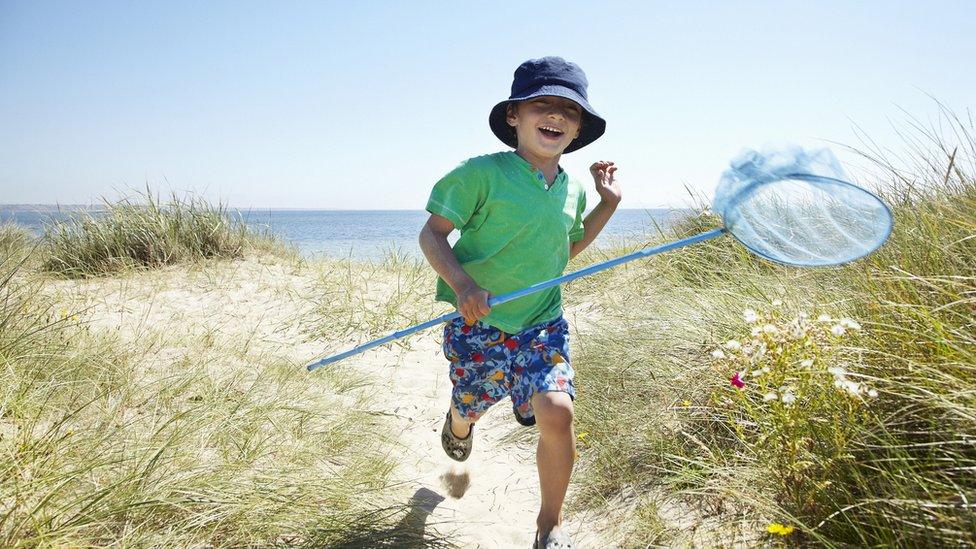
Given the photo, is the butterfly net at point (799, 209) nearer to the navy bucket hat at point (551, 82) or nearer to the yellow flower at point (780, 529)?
A: the navy bucket hat at point (551, 82)

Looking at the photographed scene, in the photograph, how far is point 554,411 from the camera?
2.27 meters

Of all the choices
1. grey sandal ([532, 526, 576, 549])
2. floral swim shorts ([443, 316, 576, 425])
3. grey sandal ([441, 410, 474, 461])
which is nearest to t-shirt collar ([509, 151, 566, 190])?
floral swim shorts ([443, 316, 576, 425])

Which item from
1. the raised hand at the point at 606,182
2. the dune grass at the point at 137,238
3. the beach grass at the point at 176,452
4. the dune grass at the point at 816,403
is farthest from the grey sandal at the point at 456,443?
the dune grass at the point at 137,238

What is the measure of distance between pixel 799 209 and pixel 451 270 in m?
1.29

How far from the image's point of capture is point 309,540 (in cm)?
215

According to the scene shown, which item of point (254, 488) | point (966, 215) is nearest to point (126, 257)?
point (254, 488)

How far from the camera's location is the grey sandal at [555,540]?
7.25 feet

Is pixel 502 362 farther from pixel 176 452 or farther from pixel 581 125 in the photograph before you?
pixel 176 452

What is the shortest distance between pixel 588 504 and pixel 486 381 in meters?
0.71

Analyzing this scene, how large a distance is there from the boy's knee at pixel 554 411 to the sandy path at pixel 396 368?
0.55 m

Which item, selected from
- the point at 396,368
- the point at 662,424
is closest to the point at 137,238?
the point at 396,368

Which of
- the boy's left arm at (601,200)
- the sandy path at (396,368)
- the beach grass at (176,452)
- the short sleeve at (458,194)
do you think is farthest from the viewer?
the boy's left arm at (601,200)

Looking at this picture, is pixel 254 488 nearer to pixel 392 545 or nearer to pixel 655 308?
pixel 392 545

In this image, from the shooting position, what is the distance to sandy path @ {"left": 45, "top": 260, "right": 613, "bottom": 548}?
9.12 ft
